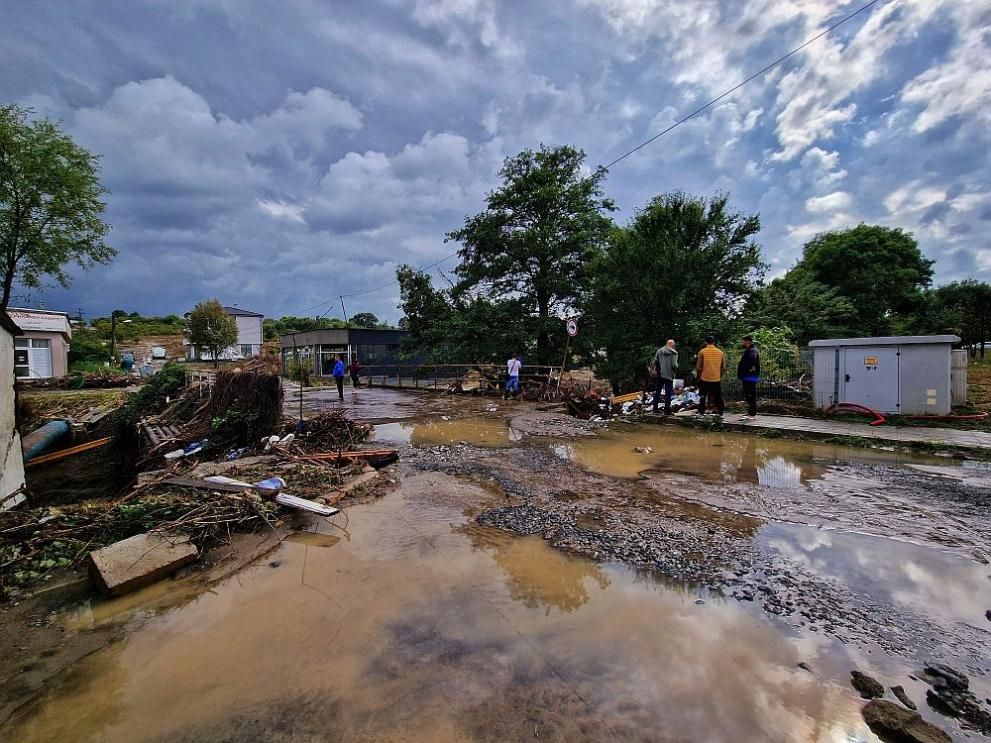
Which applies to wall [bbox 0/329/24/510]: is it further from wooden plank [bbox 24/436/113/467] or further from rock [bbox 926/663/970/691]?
rock [bbox 926/663/970/691]

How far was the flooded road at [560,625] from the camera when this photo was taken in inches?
79.8

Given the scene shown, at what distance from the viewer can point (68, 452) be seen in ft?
37.4

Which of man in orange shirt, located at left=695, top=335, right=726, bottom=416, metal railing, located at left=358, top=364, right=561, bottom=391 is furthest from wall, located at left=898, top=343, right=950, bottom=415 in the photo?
metal railing, located at left=358, top=364, right=561, bottom=391

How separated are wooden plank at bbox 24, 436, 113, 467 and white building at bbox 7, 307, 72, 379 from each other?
19071 millimetres

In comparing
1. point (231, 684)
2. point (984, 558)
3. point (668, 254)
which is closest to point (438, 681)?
point (231, 684)

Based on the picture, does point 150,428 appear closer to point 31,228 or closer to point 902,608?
point 31,228

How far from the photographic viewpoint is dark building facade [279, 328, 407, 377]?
31062 millimetres

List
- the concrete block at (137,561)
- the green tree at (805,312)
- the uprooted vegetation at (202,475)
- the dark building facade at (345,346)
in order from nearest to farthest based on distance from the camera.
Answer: the concrete block at (137,561) → the uprooted vegetation at (202,475) → the green tree at (805,312) → the dark building facade at (345,346)

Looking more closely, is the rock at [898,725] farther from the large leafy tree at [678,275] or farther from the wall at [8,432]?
the large leafy tree at [678,275]

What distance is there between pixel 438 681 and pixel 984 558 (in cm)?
426

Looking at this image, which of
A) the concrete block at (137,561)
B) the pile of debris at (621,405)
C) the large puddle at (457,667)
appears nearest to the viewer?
the large puddle at (457,667)

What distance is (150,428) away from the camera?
10883 mm

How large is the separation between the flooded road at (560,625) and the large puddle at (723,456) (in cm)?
85

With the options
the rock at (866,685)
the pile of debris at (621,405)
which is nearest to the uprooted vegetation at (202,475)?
the rock at (866,685)
